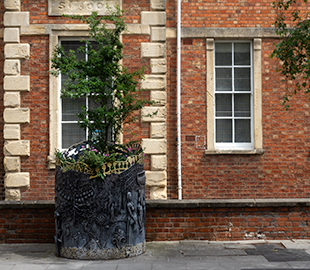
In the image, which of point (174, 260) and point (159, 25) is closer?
point (174, 260)

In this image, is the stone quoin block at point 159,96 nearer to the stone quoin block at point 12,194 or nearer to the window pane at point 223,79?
the window pane at point 223,79

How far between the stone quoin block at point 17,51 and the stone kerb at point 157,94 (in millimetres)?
2805

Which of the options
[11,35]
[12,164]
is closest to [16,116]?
[12,164]

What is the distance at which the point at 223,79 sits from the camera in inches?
430

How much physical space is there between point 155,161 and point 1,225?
3.93 m

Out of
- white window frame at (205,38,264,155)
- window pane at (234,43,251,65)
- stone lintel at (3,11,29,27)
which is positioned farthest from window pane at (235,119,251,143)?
stone lintel at (3,11,29,27)

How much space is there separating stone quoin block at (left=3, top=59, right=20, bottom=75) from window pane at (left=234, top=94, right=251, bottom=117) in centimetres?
545

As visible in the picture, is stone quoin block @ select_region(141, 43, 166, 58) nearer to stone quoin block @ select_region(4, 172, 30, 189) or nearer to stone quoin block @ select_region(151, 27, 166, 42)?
stone quoin block @ select_region(151, 27, 166, 42)

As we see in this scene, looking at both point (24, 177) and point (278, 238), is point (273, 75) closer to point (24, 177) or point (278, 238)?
point (278, 238)

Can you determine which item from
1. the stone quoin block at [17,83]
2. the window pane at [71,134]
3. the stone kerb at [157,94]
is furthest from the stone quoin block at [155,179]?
the stone quoin block at [17,83]

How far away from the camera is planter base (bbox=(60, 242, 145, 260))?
6586 millimetres

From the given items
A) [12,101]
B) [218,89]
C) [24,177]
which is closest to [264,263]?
[218,89]

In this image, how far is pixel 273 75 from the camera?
10750mm

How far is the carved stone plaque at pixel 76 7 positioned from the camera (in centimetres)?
1043
